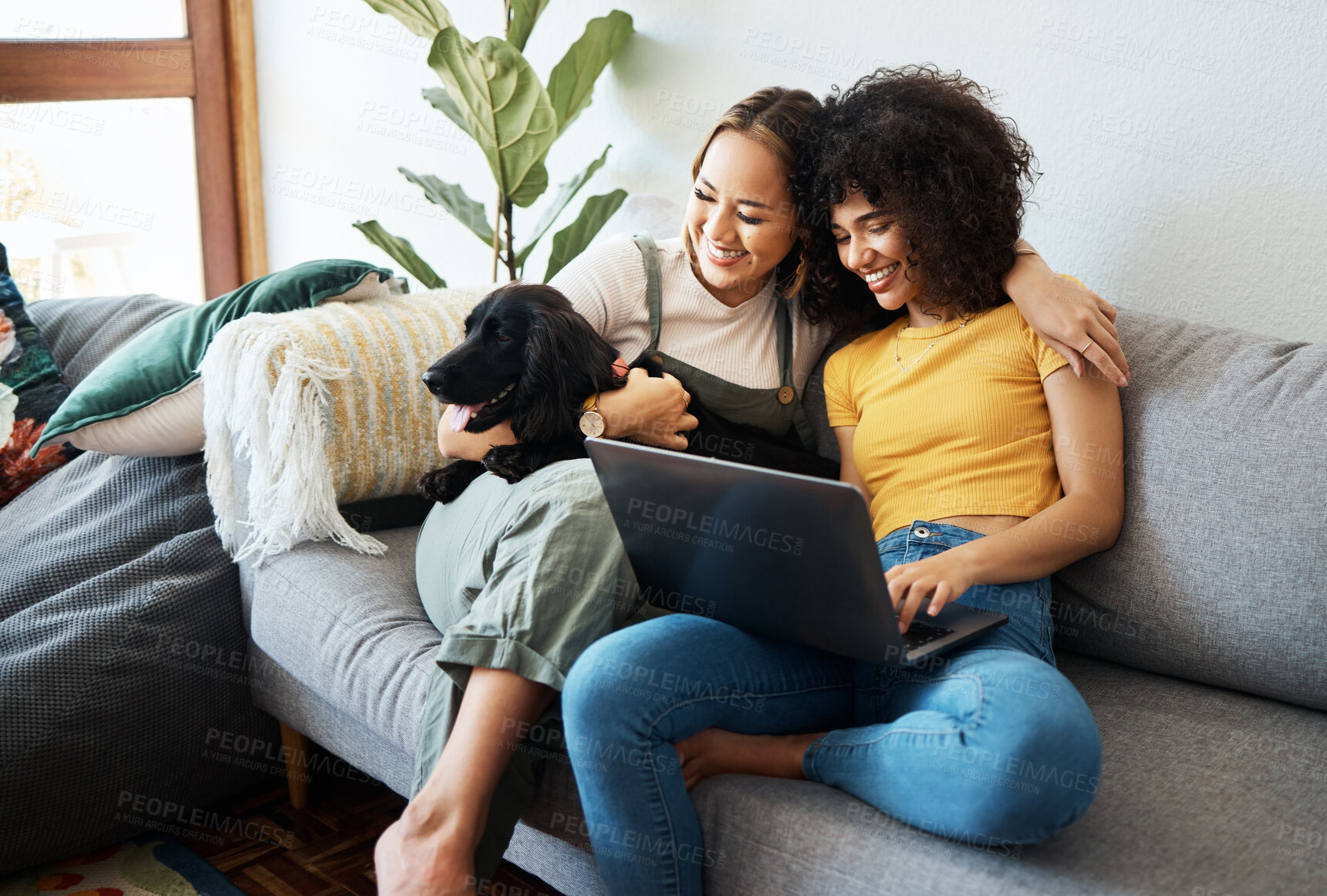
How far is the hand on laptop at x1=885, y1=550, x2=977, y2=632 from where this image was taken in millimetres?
1100

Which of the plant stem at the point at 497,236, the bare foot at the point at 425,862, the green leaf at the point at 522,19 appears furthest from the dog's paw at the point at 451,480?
the green leaf at the point at 522,19

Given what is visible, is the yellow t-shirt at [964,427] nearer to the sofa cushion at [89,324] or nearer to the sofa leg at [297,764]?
the sofa leg at [297,764]

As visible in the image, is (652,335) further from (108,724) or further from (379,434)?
(108,724)

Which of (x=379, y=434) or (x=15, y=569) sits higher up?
(x=379, y=434)

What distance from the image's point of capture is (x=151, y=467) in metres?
1.74

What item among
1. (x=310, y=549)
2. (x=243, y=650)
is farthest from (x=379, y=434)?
(x=243, y=650)

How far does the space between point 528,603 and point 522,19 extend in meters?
1.55

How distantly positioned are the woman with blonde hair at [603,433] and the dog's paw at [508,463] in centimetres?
3

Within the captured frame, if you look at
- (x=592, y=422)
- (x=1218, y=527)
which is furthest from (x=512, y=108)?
(x=1218, y=527)

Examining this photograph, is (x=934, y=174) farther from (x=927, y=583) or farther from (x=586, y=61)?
(x=586, y=61)

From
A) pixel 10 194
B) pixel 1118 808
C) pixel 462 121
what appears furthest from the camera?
pixel 10 194

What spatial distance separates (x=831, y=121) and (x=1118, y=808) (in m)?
0.95

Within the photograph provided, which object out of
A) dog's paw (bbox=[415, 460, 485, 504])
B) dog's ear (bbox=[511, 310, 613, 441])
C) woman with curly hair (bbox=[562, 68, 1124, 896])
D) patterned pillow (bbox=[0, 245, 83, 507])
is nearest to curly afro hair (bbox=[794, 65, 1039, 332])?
woman with curly hair (bbox=[562, 68, 1124, 896])

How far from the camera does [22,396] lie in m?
1.86
